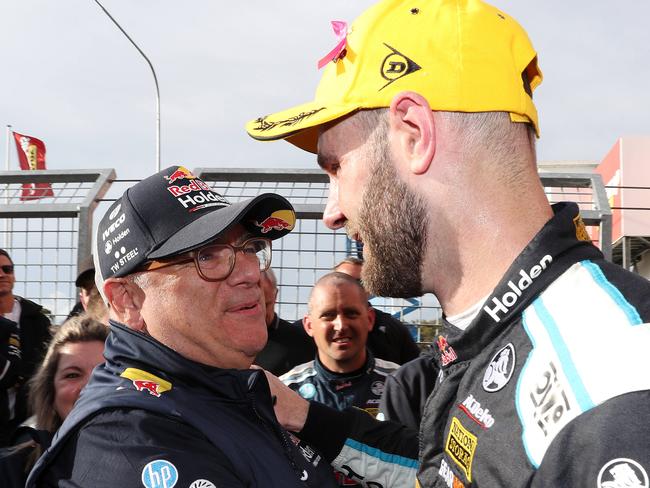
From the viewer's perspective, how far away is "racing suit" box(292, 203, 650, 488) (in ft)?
3.32

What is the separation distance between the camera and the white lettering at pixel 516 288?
135cm

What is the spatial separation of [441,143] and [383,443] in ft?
4.04

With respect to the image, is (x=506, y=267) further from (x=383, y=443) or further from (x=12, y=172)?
(x=12, y=172)

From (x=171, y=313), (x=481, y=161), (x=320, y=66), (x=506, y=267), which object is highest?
(x=320, y=66)

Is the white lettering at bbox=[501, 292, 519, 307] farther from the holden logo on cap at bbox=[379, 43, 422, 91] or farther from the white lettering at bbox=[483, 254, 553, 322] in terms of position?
the holden logo on cap at bbox=[379, 43, 422, 91]

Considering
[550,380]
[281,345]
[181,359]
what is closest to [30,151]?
[281,345]

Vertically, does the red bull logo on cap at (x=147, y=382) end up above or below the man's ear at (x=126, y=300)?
below

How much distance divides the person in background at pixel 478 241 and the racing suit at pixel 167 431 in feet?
A: 1.61

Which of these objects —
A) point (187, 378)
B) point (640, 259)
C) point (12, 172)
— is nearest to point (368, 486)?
Answer: point (187, 378)

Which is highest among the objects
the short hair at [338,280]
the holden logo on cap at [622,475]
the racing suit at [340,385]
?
the holden logo on cap at [622,475]

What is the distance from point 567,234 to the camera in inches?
55.4

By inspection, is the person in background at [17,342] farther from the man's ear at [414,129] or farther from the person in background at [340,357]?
the man's ear at [414,129]

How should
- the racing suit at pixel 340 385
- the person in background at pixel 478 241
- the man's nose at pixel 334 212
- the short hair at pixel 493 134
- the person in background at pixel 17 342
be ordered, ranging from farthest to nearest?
the racing suit at pixel 340 385, the person in background at pixel 17 342, the man's nose at pixel 334 212, the short hair at pixel 493 134, the person in background at pixel 478 241

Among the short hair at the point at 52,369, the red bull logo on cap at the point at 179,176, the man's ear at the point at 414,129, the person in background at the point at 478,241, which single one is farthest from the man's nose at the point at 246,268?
the short hair at the point at 52,369
